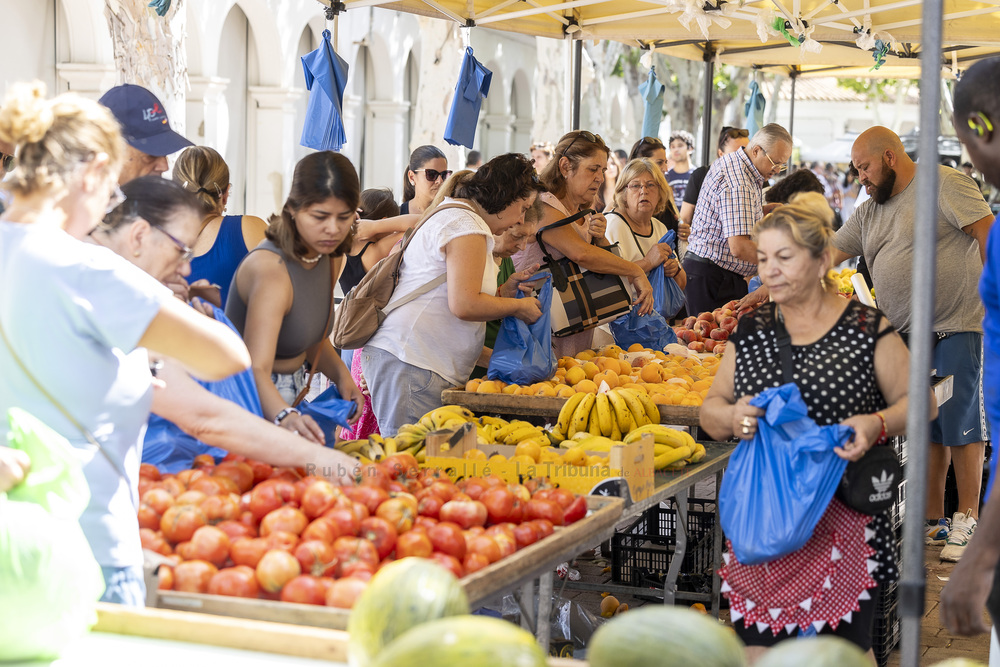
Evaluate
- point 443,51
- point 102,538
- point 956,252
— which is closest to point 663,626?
point 102,538

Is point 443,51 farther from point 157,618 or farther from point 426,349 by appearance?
point 157,618

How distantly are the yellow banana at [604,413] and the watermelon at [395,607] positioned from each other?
7.68 feet

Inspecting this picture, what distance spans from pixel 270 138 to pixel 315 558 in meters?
12.1

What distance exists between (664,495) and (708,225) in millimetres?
3766

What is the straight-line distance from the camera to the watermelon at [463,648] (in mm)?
1208

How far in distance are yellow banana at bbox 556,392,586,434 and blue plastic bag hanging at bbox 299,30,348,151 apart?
304 centimetres

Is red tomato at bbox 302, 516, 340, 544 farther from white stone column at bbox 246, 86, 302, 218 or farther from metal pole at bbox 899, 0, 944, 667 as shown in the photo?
white stone column at bbox 246, 86, 302, 218

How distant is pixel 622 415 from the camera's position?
12.7ft

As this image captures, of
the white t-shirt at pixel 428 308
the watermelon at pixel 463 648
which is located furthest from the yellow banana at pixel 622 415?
the watermelon at pixel 463 648

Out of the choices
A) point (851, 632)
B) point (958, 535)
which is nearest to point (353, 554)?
point (851, 632)

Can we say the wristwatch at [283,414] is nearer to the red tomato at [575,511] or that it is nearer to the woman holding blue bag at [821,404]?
the red tomato at [575,511]

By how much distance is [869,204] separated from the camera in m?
5.24

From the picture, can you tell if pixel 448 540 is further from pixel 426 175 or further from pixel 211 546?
pixel 426 175

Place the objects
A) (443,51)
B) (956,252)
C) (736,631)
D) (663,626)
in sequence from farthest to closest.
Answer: (443,51), (956,252), (736,631), (663,626)
